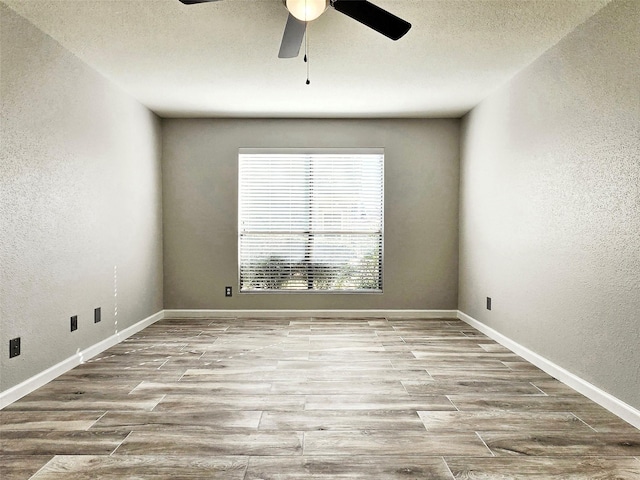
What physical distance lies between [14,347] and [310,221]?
129 inches

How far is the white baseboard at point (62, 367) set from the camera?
2.61 metres

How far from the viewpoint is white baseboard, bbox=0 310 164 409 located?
261 centimetres

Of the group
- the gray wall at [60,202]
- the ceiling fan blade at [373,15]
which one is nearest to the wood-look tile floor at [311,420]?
the gray wall at [60,202]

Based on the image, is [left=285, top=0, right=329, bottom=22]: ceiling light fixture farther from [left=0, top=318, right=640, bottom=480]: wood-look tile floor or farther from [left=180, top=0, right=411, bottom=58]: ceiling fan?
[left=0, top=318, right=640, bottom=480]: wood-look tile floor

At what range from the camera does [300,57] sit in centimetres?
343

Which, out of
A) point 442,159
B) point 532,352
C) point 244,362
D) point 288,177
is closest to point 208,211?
point 288,177

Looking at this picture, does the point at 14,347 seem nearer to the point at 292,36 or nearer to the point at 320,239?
the point at 292,36

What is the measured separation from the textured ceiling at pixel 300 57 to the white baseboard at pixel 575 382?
2311 mm

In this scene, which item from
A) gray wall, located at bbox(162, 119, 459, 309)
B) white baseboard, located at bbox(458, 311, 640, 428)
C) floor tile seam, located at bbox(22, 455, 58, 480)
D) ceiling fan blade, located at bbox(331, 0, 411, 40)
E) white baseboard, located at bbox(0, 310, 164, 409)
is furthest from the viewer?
gray wall, located at bbox(162, 119, 459, 309)

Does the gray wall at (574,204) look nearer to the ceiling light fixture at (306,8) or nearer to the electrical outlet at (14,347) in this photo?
the ceiling light fixture at (306,8)

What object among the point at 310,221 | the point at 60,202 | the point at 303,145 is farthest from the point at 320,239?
the point at 60,202

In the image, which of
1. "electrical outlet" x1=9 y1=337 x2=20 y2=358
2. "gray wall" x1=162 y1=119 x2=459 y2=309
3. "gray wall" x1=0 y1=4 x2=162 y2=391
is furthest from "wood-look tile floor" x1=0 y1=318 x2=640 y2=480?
"gray wall" x1=162 y1=119 x2=459 y2=309

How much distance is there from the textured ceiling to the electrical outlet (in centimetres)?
202

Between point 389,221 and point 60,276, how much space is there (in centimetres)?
348
